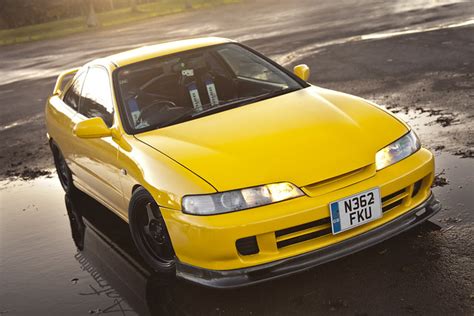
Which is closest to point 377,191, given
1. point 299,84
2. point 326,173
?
point 326,173

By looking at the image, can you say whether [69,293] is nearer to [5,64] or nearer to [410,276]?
[410,276]

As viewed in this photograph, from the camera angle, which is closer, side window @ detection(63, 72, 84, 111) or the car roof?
the car roof

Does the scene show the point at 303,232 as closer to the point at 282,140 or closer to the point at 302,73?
the point at 282,140

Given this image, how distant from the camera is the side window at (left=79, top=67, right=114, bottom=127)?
18.0 feet

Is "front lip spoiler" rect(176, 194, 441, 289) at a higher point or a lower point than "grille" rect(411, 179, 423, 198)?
lower

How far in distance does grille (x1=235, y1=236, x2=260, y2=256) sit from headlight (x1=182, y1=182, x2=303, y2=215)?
18cm

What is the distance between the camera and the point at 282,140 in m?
4.36

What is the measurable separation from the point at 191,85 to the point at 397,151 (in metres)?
1.89

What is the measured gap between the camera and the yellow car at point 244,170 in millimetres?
3947

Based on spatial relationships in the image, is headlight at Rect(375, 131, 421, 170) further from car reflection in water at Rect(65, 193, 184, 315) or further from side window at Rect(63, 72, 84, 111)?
side window at Rect(63, 72, 84, 111)

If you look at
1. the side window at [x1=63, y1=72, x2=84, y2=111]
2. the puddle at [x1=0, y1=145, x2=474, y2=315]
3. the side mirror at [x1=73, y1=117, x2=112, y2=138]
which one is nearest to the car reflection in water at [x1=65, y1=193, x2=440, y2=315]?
the puddle at [x1=0, y1=145, x2=474, y2=315]

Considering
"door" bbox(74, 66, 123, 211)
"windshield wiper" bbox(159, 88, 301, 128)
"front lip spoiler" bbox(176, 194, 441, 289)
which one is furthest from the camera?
"door" bbox(74, 66, 123, 211)

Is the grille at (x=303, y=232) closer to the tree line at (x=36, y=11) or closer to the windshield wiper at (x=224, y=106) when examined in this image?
the windshield wiper at (x=224, y=106)

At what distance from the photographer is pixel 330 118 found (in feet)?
15.2
